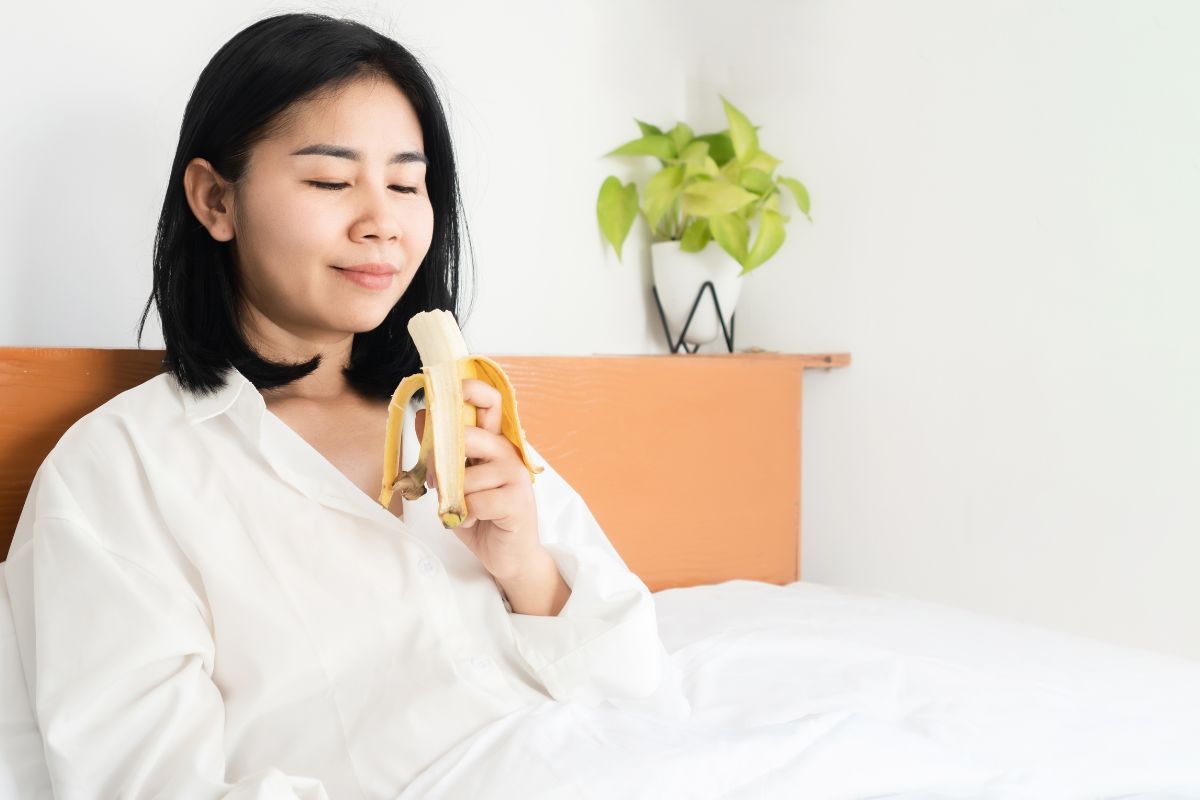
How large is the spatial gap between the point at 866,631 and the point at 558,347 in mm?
736

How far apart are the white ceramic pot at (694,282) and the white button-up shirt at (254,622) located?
1.04 meters

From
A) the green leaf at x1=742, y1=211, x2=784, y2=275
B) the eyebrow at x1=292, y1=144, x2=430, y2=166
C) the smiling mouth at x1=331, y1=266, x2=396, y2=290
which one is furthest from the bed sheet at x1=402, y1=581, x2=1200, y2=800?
the green leaf at x1=742, y1=211, x2=784, y2=275

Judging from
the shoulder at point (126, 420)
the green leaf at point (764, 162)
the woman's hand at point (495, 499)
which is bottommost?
the woman's hand at point (495, 499)

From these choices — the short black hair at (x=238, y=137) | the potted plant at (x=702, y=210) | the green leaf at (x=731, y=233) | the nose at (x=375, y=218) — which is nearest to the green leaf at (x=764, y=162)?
the potted plant at (x=702, y=210)

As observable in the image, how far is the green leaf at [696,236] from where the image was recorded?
6.06 feet

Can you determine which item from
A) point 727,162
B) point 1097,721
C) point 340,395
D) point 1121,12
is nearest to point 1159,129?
point 1121,12

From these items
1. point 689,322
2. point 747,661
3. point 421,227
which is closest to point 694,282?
point 689,322

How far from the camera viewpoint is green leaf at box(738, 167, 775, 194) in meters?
1.83

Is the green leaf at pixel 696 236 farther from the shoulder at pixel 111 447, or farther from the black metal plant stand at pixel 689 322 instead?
the shoulder at pixel 111 447

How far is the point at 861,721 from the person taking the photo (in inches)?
32.7

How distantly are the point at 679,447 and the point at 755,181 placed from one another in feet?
1.85

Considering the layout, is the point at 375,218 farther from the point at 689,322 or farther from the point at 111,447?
the point at 689,322

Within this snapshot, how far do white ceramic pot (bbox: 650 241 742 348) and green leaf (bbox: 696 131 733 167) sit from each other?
0.18m

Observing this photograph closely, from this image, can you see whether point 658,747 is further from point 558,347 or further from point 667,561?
point 558,347
